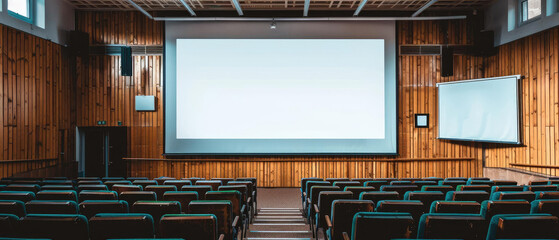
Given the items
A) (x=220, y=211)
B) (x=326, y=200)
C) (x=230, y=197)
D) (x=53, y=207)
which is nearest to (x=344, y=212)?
(x=326, y=200)

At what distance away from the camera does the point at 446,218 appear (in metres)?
2.71

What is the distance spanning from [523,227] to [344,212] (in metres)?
1.49

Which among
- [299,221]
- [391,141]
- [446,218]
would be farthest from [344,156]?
[446,218]

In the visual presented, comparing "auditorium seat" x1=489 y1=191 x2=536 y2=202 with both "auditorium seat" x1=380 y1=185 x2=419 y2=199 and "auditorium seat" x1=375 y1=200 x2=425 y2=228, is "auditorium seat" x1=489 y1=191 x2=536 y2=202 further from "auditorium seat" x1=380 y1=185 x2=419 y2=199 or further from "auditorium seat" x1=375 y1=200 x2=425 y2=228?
"auditorium seat" x1=375 y1=200 x2=425 y2=228

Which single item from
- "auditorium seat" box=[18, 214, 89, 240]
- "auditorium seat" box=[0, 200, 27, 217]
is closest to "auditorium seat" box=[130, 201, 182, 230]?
"auditorium seat" box=[18, 214, 89, 240]

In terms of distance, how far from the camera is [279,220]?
18.8 feet

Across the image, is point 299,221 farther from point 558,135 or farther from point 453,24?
point 453,24

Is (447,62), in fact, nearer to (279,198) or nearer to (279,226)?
(279,198)

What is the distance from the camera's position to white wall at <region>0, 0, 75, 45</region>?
27.2 ft

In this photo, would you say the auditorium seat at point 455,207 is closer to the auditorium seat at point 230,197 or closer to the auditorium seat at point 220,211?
the auditorium seat at point 220,211

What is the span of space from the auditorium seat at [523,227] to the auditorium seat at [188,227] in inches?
83.0

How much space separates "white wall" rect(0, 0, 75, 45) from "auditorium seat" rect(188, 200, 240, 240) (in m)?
7.26

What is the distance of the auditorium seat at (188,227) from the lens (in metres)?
2.77

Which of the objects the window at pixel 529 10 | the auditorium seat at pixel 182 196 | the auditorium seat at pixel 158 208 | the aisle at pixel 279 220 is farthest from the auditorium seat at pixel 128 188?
the window at pixel 529 10
